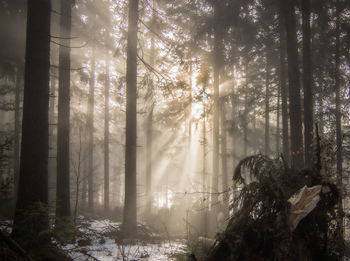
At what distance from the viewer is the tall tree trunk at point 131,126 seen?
9.65 m

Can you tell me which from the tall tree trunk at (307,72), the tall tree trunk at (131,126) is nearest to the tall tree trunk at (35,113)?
the tall tree trunk at (131,126)

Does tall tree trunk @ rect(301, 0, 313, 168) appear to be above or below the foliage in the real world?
above

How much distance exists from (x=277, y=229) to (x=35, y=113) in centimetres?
492

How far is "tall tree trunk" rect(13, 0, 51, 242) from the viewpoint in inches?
192

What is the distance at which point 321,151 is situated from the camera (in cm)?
395

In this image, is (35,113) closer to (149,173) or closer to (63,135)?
(63,135)

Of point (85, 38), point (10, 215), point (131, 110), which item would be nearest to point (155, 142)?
point (85, 38)

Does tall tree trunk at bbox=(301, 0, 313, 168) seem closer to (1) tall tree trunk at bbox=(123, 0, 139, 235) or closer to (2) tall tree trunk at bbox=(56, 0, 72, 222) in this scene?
(1) tall tree trunk at bbox=(123, 0, 139, 235)

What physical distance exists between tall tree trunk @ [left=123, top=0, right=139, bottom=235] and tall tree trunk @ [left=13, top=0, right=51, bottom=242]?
464 cm

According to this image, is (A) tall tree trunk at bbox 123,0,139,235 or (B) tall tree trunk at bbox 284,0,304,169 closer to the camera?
(B) tall tree trunk at bbox 284,0,304,169

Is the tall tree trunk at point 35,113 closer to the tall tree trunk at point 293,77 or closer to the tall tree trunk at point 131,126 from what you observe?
the tall tree trunk at point 131,126

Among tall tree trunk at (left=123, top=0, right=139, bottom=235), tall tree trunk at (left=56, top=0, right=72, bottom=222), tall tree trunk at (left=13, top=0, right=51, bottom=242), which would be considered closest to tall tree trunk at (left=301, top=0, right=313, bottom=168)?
tall tree trunk at (left=123, top=0, right=139, bottom=235)

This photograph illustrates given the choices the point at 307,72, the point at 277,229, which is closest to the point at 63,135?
the point at 277,229

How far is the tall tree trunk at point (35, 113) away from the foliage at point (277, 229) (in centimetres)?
361
